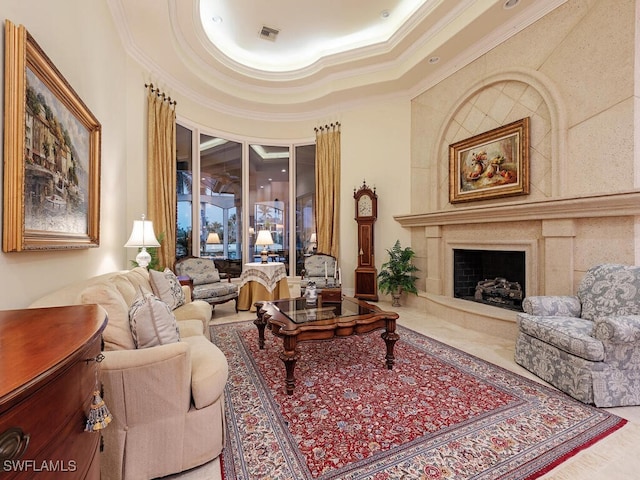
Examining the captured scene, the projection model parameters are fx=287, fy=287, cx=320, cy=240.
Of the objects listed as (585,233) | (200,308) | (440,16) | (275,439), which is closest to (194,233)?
(200,308)

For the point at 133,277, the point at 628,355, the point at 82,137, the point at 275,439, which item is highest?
the point at 82,137

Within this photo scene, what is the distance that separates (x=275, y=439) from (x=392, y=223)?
4292 millimetres

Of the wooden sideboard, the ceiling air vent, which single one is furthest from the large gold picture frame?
the ceiling air vent

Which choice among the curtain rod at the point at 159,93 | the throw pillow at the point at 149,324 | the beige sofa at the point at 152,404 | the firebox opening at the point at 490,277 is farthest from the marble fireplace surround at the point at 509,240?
the curtain rod at the point at 159,93

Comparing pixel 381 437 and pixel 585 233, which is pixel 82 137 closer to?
pixel 381 437

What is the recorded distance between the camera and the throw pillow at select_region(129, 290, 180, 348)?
149 cm

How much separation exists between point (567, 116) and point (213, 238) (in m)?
5.50

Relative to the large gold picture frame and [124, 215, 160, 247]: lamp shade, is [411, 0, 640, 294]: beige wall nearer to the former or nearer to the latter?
[124, 215, 160, 247]: lamp shade

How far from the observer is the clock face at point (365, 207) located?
211 inches

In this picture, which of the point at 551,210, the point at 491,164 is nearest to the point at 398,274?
the point at 491,164

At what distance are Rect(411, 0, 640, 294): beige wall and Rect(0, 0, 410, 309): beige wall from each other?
1.39 m

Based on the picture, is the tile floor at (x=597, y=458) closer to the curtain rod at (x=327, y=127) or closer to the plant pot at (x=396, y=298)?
the plant pot at (x=396, y=298)

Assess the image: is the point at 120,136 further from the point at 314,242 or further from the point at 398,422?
the point at 398,422

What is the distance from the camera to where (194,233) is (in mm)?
5199
